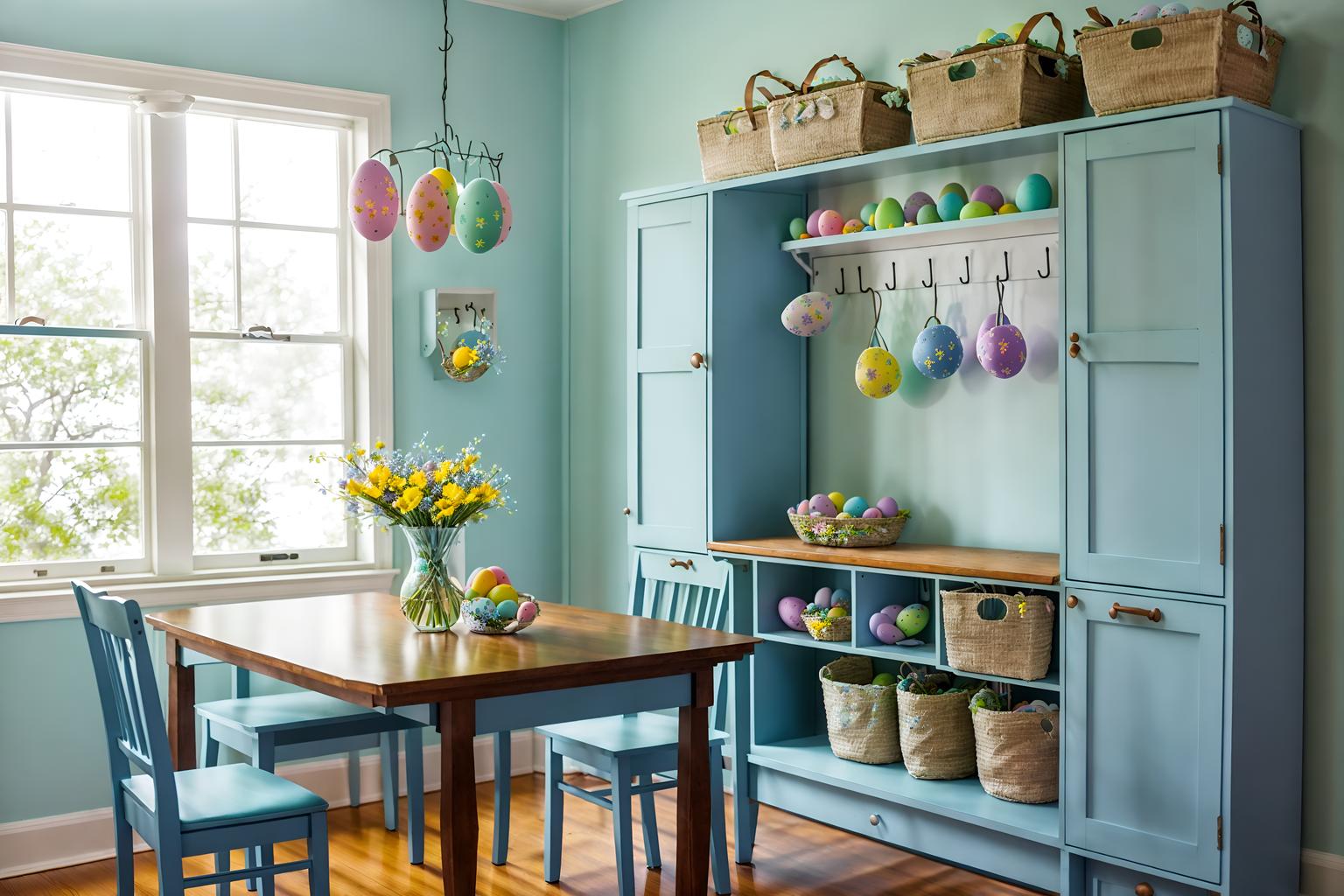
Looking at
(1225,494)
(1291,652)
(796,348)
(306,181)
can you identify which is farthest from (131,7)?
(1291,652)

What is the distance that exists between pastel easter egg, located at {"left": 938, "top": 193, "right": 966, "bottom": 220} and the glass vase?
1579mm

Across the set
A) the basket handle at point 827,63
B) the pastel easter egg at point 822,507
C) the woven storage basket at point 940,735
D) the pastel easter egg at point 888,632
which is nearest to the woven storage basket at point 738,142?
the basket handle at point 827,63

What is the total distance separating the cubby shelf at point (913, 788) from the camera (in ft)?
10.6

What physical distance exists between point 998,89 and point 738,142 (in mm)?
965

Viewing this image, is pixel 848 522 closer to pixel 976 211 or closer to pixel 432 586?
pixel 976 211

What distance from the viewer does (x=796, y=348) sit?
13.9ft

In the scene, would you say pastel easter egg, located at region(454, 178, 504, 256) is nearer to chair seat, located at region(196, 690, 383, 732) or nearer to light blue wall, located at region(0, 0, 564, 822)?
chair seat, located at region(196, 690, 383, 732)

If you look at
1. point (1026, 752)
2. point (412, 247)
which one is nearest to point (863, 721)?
point (1026, 752)

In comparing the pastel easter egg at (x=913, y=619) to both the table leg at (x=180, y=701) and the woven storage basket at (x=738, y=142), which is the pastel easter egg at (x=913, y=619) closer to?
the woven storage basket at (x=738, y=142)

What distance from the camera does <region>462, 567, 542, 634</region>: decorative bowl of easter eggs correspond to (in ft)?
10.0

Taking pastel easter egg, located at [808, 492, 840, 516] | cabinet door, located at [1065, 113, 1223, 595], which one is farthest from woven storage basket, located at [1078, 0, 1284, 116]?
pastel easter egg, located at [808, 492, 840, 516]

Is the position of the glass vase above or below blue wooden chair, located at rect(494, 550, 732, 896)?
above

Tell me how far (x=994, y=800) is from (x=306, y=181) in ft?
9.91

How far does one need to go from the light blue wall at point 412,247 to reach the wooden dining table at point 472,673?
2.51 ft
